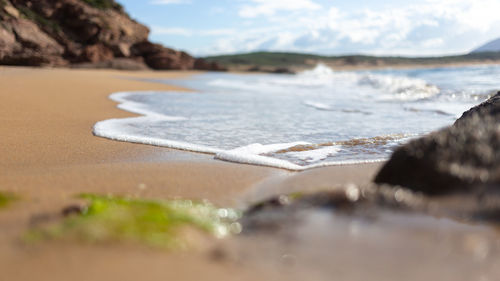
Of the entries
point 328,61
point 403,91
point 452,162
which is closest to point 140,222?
point 452,162

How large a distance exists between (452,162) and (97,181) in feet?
7.56

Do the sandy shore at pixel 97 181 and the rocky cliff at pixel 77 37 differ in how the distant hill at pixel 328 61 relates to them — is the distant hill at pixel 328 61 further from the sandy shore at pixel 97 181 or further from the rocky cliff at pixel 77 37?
the sandy shore at pixel 97 181

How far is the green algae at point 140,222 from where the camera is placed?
1.76 metres

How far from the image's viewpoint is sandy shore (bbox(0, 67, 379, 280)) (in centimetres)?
157

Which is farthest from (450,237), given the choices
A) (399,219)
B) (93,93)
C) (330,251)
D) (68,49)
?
(68,49)

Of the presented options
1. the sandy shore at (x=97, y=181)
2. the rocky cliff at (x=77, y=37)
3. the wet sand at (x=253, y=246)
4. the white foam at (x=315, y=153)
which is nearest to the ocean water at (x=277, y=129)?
the white foam at (x=315, y=153)

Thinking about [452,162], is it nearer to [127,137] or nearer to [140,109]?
[127,137]

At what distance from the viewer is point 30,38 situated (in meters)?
26.2

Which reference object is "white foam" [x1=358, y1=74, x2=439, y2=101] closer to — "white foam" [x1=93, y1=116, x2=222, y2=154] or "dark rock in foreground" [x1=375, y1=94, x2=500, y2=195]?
"white foam" [x1=93, y1=116, x2=222, y2=154]

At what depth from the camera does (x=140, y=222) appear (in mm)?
1922

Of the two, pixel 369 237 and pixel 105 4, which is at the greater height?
pixel 105 4

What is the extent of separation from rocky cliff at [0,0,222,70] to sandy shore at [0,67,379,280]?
73.2ft

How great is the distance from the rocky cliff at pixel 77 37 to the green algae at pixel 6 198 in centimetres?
2623

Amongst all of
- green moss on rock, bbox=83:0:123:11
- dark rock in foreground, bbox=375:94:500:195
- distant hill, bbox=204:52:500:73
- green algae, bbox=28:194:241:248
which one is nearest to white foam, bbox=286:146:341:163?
dark rock in foreground, bbox=375:94:500:195
